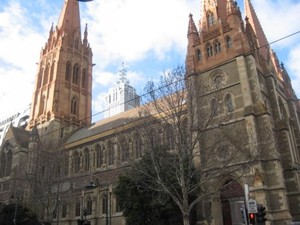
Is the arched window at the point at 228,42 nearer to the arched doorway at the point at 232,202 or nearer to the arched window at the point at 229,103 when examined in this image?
the arched window at the point at 229,103

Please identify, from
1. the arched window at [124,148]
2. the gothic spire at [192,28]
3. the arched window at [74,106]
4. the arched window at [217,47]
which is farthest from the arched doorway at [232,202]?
the arched window at [74,106]

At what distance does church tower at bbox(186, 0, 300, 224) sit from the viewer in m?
24.2

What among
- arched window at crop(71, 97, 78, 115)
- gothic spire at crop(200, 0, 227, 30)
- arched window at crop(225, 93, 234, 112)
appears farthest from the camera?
arched window at crop(71, 97, 78, 115)

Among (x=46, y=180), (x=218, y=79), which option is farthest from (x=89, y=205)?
(x=218, y=79)

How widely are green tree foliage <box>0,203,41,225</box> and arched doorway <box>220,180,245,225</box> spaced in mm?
17502

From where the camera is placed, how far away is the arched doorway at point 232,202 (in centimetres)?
2650

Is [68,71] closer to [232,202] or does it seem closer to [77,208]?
[77,208]

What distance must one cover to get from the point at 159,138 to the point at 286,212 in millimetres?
10176

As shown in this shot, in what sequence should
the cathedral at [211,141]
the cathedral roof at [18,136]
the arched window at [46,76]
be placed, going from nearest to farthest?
the cathedral at [211,141]
the cathedral roof at [18,136]
the arched window at [46,76]

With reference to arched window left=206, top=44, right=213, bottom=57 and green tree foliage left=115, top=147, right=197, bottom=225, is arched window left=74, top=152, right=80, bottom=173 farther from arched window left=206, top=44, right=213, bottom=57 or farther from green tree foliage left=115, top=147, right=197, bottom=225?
arched window left=206, top=44, right=213, bottom=57

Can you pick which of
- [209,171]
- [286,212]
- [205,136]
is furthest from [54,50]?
[286,212]

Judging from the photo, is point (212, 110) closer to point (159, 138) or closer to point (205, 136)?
point (159, 138)

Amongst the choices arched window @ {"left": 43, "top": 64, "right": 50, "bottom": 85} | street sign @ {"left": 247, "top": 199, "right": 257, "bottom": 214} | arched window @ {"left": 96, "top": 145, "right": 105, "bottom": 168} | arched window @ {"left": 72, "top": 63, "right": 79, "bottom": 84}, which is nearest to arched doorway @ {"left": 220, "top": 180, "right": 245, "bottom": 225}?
street sign @ {"left": 247, "top": 199, "right": 257, "bottom": 214}

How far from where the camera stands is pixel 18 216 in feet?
105
